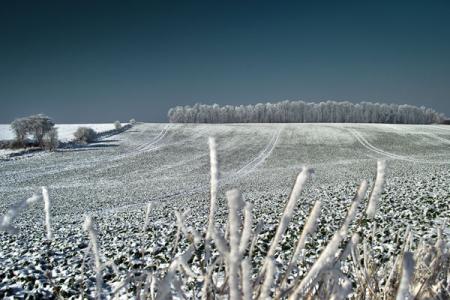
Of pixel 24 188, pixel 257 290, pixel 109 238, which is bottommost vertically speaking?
pixel 24 188

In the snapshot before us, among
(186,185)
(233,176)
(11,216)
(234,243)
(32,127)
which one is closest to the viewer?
(234,243)

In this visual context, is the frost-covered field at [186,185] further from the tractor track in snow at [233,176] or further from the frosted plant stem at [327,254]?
the frosted plant stem at [327,254]

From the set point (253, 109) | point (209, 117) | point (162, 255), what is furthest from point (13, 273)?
point (253, 109)

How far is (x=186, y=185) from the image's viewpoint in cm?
2845

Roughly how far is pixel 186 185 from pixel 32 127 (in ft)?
92.8

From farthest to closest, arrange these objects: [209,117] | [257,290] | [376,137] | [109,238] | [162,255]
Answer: [209,117] → [376,137] → [109,238] → [162,255] → [257,290]

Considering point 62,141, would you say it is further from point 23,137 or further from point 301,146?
point 301,146

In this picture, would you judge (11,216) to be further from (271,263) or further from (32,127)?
(32,127)

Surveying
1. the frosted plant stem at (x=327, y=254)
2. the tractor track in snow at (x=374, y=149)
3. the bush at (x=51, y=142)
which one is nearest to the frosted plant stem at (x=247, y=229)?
the frosted plant stem at (x=327, y=254)

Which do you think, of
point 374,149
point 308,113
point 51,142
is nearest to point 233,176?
point 374,149

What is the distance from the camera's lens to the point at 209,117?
112 metres

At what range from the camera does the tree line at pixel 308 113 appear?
110062 mm

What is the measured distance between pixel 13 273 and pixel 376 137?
188 ft

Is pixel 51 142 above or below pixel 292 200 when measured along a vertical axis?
below
